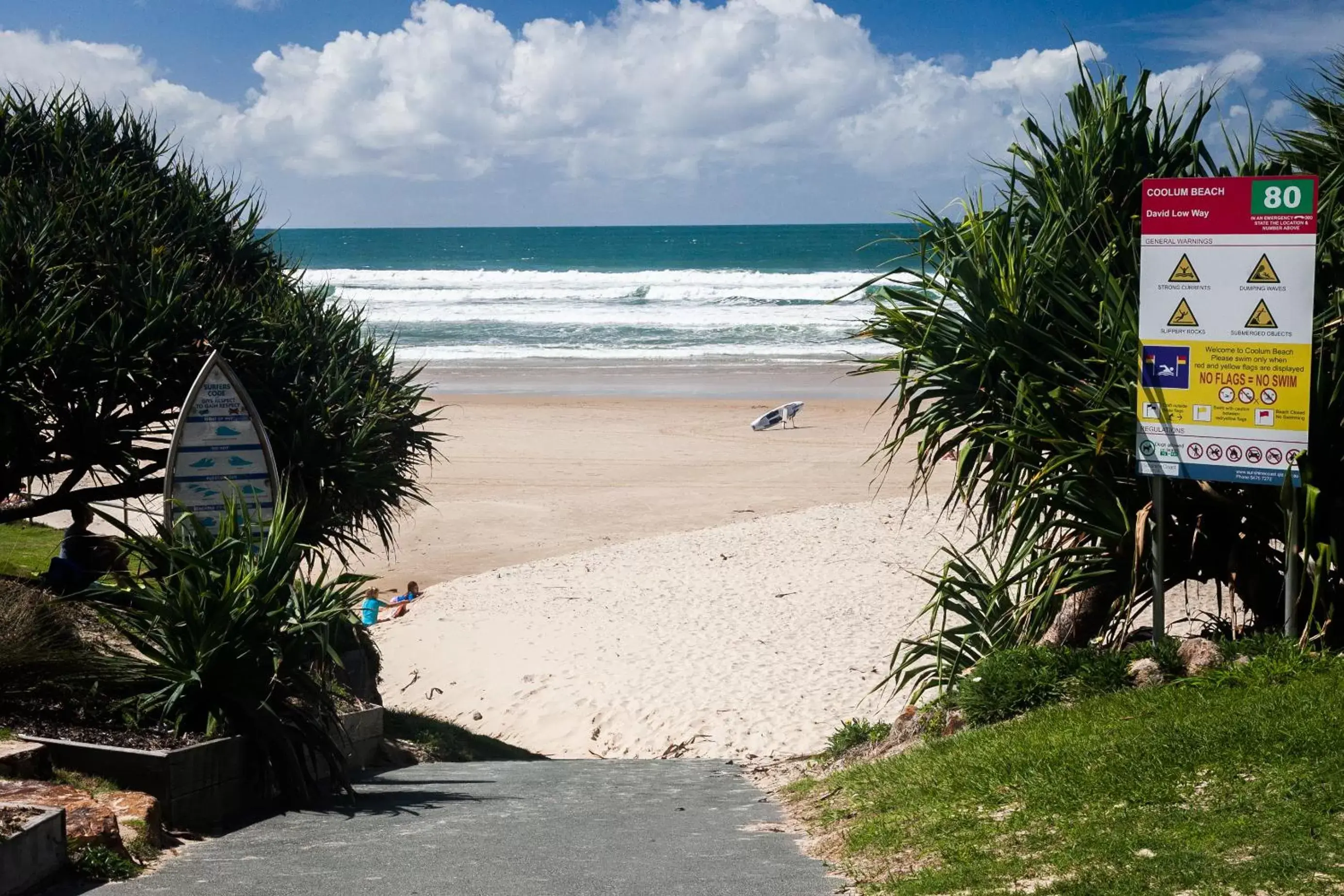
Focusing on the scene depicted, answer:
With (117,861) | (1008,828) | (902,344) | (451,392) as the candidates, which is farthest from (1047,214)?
(451,392)

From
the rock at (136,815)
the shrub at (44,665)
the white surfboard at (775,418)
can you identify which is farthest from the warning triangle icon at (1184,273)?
the white surfboard at (775,418)

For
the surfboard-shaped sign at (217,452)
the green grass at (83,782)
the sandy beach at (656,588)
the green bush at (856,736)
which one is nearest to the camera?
the green grass at (83,782)

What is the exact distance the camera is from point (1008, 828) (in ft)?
16.5

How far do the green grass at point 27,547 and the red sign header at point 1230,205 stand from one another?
9.70 metres

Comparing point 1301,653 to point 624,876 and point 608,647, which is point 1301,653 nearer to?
point 624,876

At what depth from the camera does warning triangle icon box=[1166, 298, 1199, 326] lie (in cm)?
668

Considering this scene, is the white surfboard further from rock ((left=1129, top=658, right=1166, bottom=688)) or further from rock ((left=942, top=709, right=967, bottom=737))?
rock ((left=1129, top=658, right=1166, bottom=688))

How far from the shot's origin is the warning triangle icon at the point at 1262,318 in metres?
6.57

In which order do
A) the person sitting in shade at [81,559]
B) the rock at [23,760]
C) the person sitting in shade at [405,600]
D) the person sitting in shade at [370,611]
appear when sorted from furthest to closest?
the person sitting in shade at [405,600] → the person sitting in shade at [370,611] → the person sitting in shade at [81,559] → the rock at [23,760]

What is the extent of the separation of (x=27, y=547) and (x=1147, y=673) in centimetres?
1339

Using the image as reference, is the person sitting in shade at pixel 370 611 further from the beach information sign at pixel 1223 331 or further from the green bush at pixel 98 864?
the beach information sign at pixel 1223 331

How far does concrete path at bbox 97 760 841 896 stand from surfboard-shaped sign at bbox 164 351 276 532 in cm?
212

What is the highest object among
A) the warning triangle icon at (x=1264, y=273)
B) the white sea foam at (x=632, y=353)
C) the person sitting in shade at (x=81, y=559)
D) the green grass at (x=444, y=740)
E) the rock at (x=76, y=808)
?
the white sea foam at (x=632, y=353)

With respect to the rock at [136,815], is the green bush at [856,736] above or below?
below
